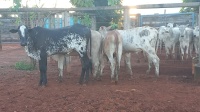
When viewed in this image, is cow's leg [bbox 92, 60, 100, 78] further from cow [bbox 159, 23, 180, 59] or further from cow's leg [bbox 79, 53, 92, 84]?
cow [bbox 159, 23, 180, 59]

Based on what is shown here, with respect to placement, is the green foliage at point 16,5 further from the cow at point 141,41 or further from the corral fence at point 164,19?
the corral fence at point 164,19

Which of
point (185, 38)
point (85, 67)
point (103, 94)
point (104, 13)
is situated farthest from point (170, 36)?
point (103, 94)

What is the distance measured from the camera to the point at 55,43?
8242mm

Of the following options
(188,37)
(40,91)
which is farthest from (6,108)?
(188,37)

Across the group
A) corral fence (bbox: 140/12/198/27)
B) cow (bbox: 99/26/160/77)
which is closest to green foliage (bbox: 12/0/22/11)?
cow (bbox: 99/26/160/77)

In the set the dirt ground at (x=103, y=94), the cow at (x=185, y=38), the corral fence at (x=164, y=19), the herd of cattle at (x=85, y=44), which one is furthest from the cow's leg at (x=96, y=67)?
the corral fence at (x=164, y=19)

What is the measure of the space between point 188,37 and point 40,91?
27.1ft

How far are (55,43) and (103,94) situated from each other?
247 cm

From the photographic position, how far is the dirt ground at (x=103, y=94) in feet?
19.2

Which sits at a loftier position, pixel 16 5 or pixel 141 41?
pixel 16 5

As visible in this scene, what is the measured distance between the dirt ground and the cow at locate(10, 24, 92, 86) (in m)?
0.65

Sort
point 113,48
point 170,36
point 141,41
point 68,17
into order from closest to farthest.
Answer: point 113,48
point 141,41
point 68,17
point 170,36

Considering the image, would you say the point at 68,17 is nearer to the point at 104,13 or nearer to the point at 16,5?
the point at 16,5

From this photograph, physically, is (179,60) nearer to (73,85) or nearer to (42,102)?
(73,85)
